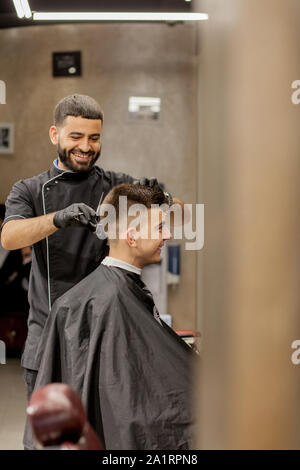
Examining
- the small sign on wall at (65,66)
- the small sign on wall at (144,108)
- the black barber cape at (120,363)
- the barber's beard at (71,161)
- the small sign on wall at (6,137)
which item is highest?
the small sign on wall at (144,108)

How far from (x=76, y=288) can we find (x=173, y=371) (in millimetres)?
494

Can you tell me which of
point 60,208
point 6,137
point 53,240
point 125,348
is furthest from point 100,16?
point 125,348

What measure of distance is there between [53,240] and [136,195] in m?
0.41

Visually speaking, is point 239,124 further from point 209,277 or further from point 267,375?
point 267,375

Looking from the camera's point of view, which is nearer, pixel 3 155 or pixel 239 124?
pixel 239 124

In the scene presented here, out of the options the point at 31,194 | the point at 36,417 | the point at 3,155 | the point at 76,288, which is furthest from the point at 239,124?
the point at 3,155

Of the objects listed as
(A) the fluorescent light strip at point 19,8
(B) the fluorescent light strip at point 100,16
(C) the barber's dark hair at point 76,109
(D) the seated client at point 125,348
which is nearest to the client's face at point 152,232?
(D) the seated client at point 125,348

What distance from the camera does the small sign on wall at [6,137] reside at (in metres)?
2.35

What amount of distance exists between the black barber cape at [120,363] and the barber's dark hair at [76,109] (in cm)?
64

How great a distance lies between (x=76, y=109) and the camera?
1.94m

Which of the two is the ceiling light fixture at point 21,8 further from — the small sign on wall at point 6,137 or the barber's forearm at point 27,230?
the barber's forearm at point 27,230

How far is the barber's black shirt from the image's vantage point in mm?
2020

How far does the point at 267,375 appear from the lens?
2.18 feet

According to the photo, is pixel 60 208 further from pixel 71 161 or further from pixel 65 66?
pixel 65 66
